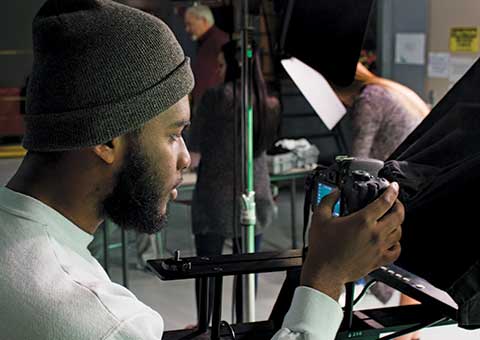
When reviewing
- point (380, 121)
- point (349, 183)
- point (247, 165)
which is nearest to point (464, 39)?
point (380, 121)

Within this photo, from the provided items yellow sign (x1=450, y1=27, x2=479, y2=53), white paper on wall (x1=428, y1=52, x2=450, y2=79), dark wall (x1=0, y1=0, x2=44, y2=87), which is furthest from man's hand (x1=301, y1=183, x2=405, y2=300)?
white paper on wall (x1=428, y1=52, x2=450, y2=79)

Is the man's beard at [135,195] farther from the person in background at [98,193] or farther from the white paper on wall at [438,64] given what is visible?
the white paper on wall at [438,64]

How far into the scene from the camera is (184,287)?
4.07m

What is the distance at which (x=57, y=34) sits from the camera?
0.99 m

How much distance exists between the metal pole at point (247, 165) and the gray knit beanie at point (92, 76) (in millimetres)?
1318

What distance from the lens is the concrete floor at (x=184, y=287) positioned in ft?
10.5

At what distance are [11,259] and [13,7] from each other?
2487 mm

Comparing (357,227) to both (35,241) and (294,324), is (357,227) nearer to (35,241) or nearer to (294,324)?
(294,324)

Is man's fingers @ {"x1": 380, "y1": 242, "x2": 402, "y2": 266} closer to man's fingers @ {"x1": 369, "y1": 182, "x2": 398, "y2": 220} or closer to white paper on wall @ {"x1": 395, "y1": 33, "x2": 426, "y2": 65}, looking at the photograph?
man's fingers @ {"x1": 369, "y1": 182, "x2": 398, "y2": 220}

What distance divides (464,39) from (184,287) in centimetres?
201

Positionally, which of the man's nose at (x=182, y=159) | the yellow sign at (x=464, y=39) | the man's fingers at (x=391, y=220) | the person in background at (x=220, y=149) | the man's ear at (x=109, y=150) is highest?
the man's ear at (x=109, y=150)

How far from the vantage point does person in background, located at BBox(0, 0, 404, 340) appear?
36.3 inches

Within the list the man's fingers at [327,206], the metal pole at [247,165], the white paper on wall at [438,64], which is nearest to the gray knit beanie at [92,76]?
the man's fingers at [327,206]

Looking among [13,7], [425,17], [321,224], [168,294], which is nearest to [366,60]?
[425,17]
